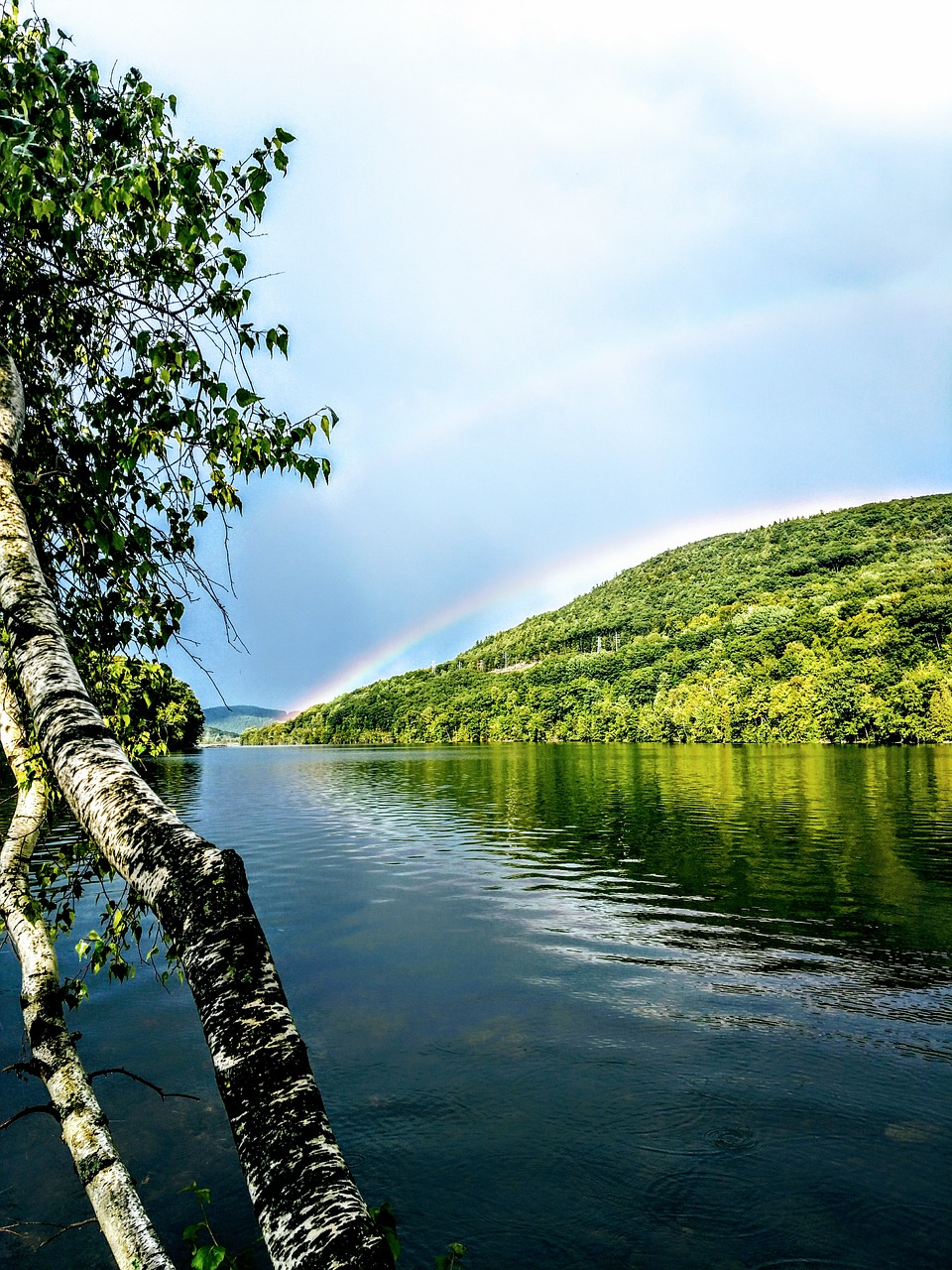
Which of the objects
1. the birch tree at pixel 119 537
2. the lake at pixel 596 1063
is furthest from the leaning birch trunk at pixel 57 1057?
the lake at pixel 596 1063

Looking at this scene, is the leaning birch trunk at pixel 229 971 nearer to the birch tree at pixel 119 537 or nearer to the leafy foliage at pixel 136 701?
the birch tree at pixel 119 537

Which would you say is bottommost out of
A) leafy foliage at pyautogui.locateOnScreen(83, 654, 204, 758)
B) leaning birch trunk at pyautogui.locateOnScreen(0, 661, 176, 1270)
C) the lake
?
the lake

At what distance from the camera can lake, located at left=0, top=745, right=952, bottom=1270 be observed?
9.33m

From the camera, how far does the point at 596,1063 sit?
13320mm

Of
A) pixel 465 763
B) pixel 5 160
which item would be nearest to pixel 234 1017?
pixel 5 160

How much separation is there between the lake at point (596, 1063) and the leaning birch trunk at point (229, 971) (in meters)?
8.66

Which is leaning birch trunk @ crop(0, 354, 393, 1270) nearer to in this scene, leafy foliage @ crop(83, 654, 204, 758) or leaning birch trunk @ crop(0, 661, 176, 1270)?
leaning birch trunk @ crop(0, 661, 176, 1270)

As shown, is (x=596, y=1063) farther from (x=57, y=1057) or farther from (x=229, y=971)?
(x=229, y=971)

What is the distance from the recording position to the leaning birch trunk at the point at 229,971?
221 cm

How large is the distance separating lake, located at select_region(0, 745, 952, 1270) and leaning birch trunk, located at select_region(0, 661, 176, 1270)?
6742 millimetres

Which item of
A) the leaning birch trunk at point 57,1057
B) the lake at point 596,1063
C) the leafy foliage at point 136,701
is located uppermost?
the leafy foliage at point 136,701

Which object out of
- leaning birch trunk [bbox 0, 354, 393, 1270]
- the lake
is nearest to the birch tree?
leaning birch trunk [bbox 0, 354, 393, 1270]

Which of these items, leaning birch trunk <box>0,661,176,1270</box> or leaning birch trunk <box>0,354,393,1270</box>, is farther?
leaning birch trunk <box>0,661,176,1270</box>

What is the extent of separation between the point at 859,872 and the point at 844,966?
12176 mm
